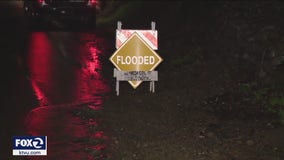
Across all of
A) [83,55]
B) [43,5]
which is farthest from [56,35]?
[83,55]

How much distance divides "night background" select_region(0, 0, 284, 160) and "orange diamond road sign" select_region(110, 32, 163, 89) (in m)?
0.59

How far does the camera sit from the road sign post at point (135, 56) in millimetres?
11477

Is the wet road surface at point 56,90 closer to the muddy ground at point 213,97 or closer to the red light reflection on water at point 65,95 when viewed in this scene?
the red light reflection on water at point 65,95

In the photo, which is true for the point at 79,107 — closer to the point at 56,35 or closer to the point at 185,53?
the point at 185,53

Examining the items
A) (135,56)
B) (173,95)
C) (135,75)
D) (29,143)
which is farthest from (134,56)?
(29,143)

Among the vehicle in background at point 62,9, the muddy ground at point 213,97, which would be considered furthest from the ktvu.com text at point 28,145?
the vehicle in background at point 62,9

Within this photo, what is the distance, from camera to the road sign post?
452 inches

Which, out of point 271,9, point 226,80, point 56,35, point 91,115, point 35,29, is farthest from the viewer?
point 35,29

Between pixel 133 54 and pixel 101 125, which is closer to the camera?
pixel 101 125

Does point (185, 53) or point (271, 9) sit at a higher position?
point (271, 9)

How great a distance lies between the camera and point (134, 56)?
11500mm

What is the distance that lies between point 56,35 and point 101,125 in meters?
12.6

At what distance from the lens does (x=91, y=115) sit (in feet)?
33.9

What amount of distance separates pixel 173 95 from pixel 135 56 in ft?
3.39
